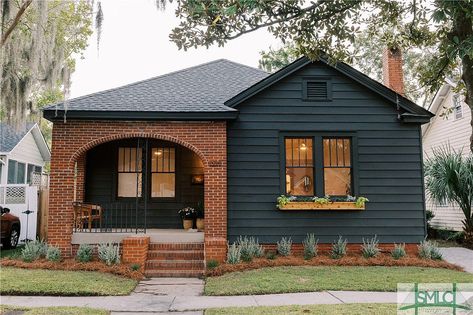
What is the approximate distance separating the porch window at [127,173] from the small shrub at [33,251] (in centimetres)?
257

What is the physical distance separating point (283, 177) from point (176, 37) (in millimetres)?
5250

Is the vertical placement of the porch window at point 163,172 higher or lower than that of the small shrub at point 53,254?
higher

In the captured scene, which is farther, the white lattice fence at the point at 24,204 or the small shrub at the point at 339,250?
the white lattice fence at the point at 24,204

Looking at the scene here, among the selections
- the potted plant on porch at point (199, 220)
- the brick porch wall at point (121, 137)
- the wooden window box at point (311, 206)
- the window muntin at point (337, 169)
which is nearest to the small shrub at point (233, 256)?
the brick porch wall at point (121, 137)

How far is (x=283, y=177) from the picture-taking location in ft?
33.2

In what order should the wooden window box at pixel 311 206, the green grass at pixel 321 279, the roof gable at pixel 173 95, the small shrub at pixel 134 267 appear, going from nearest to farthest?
1. the green grass at pixel 321 279
2. the small shrub at pixel 134 267
3. the roof gable at pixel 173 95
4. the wooden window box at pixel 311 206

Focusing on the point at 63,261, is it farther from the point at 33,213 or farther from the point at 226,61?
the point at 226,61

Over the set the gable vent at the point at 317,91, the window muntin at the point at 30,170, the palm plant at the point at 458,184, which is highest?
the gable vent at the point at 317,91

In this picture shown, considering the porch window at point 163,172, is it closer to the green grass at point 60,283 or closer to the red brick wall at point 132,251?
the red brick wall at point 132,251

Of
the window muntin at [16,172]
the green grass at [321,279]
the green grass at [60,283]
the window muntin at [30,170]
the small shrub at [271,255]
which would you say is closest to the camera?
the green grass at [60,283]

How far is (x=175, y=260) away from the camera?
913 cm

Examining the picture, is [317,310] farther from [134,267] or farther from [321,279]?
[134,267]

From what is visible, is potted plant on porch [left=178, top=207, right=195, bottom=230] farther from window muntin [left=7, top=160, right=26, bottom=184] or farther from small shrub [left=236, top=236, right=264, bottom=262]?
window muntin [left=7, top=160, right=26, bottom=184]

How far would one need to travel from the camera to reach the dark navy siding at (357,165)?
10008mm
